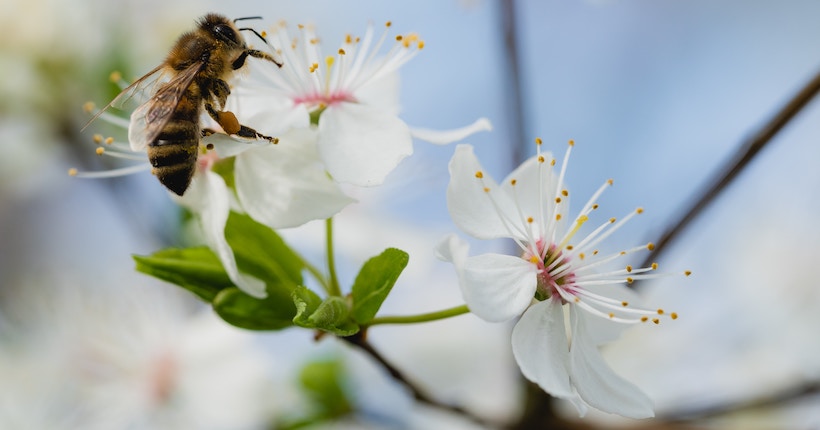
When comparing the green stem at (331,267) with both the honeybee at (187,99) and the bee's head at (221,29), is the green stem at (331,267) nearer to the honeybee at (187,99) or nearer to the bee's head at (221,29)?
the honeybee at (187,99)

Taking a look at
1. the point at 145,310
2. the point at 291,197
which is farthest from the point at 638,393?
the point at 145,310

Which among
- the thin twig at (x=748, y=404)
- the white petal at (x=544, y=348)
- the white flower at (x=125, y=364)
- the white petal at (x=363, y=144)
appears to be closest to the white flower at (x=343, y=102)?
the white petal at (x=363, y=144)

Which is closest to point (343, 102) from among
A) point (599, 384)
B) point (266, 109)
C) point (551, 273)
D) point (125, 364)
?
point (266, 109)

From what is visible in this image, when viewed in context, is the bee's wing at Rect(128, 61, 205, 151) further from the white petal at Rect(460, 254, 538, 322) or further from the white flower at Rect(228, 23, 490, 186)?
the white petal at Rect(460, 254, 538, 322)

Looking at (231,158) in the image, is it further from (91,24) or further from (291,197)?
(91,24)

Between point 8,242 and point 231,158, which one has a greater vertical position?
point 231,158

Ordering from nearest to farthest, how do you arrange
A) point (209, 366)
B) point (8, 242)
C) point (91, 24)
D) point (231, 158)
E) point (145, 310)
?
point (231, 158) < point (209, 366) < point (145, 310) < point (91, 24) < point (8, 242)

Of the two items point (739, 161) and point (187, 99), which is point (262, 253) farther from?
point (739, 161)
